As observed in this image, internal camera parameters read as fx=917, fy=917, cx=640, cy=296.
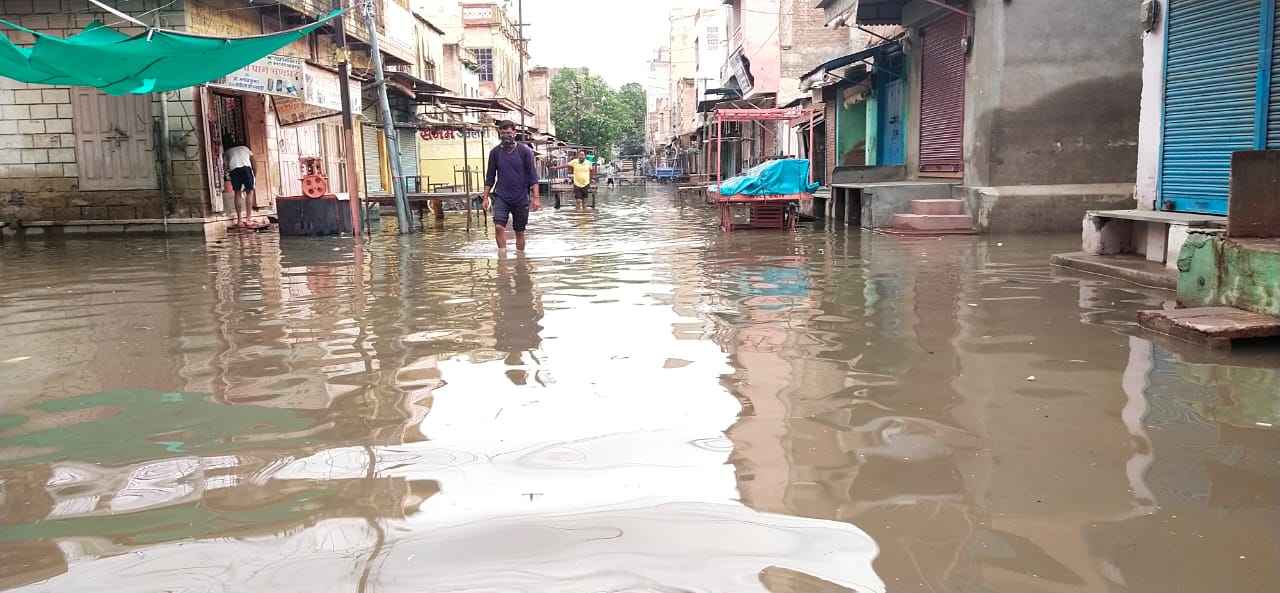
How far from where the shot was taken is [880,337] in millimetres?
5527

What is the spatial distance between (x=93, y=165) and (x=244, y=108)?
321cm

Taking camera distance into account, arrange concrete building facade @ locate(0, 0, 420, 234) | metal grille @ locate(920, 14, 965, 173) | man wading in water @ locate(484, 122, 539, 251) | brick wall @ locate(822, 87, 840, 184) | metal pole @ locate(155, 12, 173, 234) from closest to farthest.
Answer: man wading in water @ locate(484, 122, 539, 251)
metal grille @ locate(920, 14, 965, 173)
concrete building facade @ locate(0, 0, 420, 234)
metal pole @ locate(155, 12, 173, 234)
brick wall @ locate(822, 87, 840, 184)

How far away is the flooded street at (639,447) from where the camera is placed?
100 inches

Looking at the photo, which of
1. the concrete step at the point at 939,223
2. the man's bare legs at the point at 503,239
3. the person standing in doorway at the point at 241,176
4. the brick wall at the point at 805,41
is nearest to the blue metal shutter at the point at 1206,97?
the concrete step at the point at 939,223

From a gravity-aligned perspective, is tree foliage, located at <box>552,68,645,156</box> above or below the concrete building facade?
above

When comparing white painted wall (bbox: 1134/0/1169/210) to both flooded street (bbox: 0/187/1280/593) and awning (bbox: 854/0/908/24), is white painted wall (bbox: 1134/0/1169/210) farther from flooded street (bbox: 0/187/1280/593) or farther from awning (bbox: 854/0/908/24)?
awning (bbox: 854/0/908/24)

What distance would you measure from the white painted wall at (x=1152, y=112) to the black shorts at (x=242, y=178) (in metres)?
13.9

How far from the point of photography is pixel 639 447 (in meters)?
3.54

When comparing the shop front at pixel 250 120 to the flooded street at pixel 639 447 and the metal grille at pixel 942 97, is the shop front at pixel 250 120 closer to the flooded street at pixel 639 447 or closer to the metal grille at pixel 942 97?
the flooded street at pixel 639 447

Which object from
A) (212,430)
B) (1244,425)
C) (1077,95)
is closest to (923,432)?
(1244,425)

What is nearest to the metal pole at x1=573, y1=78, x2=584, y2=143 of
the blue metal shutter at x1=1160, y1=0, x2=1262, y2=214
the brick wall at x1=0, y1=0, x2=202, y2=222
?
the brick wall at x1=0, y1=0, x2=202, y2=222

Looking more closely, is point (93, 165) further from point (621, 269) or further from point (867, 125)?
point (867, 125)

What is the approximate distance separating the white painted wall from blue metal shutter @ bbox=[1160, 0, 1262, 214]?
7cm

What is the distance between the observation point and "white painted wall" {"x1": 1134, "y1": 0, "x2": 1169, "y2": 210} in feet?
28.9
